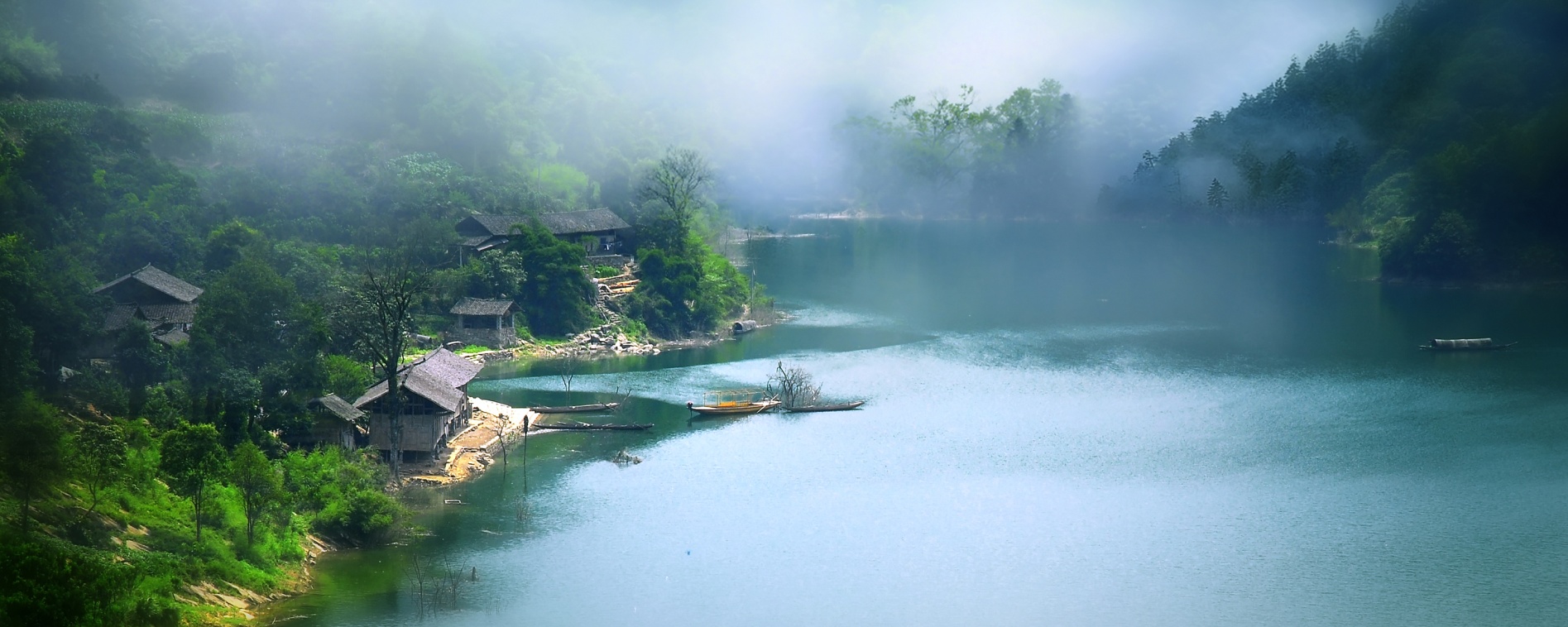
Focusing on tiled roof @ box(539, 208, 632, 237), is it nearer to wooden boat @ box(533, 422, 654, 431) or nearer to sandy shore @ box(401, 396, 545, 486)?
sandy shore @ box(401, 396, 545, 486)

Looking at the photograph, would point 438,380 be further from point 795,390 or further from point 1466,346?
point 1466,346

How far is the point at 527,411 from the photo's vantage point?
35781 mm

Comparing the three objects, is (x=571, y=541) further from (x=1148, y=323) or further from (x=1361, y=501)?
(x=1148, y=323)

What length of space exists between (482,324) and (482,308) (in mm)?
588

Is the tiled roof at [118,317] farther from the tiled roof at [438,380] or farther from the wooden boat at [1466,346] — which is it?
the wooden boat at [1466,346]

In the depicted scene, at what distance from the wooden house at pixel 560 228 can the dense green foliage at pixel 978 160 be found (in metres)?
63.2

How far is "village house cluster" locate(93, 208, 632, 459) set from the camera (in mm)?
29297

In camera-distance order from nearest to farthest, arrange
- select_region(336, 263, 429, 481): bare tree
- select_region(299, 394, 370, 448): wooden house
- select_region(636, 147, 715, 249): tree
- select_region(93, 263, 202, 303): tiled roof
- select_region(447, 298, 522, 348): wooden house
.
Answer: select_region(299, 394, 370, 448): wooden house, select_region(336, 263, 429, 481): bare tree, select_region(93, 263, 202, 303): tiled roof, select_region(447, 298, 522, 348): wooden house, select_region(636, 147, 715, 249): tree

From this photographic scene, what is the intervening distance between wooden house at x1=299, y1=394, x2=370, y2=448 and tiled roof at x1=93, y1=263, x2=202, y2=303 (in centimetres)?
984

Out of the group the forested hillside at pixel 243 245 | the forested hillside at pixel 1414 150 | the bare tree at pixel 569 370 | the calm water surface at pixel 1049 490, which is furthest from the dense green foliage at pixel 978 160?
the bare tree at pixel 569 370

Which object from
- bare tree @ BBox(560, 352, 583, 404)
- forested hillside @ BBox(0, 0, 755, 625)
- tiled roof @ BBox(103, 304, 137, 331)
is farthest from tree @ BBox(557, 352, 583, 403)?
tiled roof @ BBox(103, 304, 137, 331)

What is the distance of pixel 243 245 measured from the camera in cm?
4106

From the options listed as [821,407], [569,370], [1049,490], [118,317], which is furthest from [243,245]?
[1049,490]

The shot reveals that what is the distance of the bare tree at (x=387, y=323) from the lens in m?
29.5
